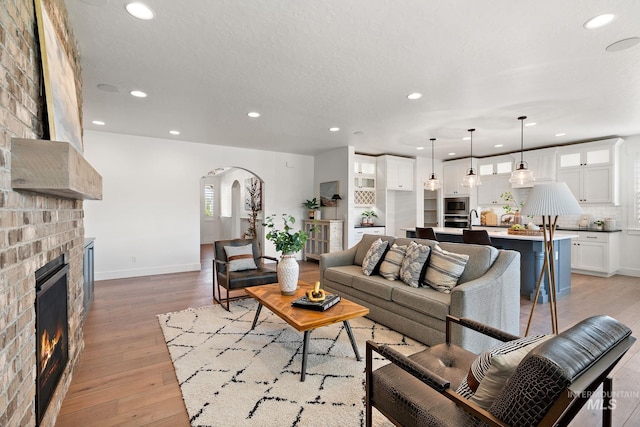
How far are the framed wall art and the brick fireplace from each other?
0.11 ft

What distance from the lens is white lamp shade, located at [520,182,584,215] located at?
8.13 ft

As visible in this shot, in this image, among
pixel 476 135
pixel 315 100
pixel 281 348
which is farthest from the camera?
pixel 476 135

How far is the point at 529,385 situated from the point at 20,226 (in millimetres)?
1902

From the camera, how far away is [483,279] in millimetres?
2584

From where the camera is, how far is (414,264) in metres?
3.05

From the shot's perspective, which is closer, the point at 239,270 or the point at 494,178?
the point at 239,270

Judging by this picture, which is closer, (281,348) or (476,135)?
(281,348)

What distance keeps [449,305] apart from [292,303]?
1.27m

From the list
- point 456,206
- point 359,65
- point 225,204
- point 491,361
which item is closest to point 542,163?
point 456,206

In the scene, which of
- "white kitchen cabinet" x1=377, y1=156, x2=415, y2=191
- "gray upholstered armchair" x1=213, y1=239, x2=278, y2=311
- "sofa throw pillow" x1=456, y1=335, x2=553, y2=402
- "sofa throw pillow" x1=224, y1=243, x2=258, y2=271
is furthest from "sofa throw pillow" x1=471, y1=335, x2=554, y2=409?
"white kitchen cabinet" x1=377, y1=156, x2=415, y2=191

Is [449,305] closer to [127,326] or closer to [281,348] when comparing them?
[281,348]

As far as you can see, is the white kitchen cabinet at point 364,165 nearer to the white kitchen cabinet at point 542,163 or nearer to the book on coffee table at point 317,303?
the white kitchen cabinet at point 542,163

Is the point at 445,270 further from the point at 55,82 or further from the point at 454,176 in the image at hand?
the point at 454,176

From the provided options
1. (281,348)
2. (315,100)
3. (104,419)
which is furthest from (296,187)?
(104,419)
